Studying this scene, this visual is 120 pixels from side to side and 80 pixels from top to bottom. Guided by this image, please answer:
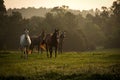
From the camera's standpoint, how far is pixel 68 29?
85000mm

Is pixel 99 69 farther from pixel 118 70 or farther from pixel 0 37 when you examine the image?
pixel 0 37

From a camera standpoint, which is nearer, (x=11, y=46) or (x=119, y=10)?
(x=11, y=46)

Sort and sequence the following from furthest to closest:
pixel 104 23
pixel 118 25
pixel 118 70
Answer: pixel 104 23 → pixel 118 25 → pixel 118 70

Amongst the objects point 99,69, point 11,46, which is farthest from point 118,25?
point 99,69

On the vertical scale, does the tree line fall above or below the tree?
below

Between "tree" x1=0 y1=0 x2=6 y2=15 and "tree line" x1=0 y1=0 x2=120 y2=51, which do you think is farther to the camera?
"tree line" x1=0 y1=0 x2=120 y2=51

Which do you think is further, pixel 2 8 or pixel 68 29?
pixel 68 29

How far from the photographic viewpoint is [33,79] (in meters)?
18.1

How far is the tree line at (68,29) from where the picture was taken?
74.0 meters

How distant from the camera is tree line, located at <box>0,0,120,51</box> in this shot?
7400cm

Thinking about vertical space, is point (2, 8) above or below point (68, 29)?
above

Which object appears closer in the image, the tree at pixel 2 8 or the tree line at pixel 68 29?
the tree at pixel 2 8

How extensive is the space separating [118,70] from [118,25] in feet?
238

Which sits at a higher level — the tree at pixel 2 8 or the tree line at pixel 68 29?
the tree at pixel 2 8
